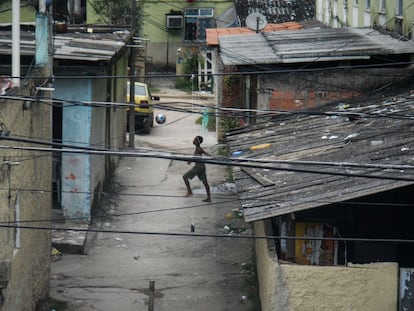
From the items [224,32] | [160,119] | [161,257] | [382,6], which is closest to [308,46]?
[382,6]

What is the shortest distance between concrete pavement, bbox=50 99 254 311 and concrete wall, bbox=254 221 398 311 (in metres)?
1.55

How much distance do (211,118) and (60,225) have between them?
14.6 meters

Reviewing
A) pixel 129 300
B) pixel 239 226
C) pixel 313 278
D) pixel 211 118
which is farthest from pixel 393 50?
pixel 211 118

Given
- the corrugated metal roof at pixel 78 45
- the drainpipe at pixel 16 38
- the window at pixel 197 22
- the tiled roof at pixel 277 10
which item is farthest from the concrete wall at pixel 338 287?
the window at pixel 197 22

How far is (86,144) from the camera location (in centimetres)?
1841

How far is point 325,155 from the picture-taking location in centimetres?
1291

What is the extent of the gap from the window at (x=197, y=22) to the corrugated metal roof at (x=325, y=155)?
27605 mm

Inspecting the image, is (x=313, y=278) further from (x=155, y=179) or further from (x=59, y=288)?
(x=155, y=179)

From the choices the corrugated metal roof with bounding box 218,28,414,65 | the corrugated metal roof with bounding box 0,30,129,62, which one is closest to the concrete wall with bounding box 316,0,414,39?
the corrugated metal roof with bounding box 218,28,414,65

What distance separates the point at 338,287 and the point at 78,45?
1067cm

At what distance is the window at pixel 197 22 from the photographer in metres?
45.1

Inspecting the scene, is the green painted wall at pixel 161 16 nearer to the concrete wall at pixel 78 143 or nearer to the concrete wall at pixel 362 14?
the concrete wall at pixel 362 14

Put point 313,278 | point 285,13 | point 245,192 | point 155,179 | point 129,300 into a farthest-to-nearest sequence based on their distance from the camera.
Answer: point 285,13, point 155,179, point 129,300, point 245,192, point 313,278

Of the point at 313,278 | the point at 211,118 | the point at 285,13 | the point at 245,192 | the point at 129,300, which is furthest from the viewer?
the point at 285,13
